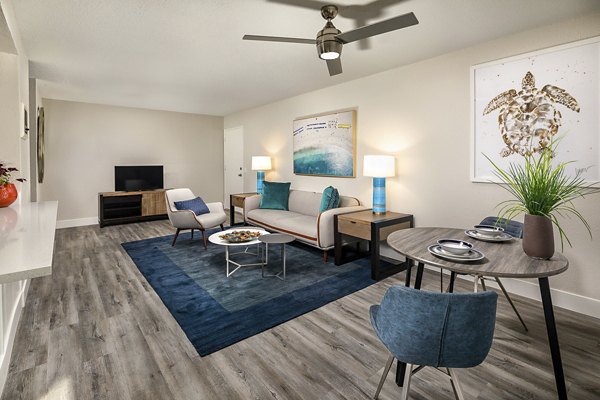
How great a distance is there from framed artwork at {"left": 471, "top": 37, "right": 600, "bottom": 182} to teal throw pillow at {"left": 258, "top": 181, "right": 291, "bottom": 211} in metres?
2.95

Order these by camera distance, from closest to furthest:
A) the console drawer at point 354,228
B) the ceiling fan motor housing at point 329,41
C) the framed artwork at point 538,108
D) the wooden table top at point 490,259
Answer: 1. the wooden table top at point 490,259
2. the ceiling fan motor housing at point 329,41
3. the framed artwork at point 538,108
4. the console drawer at point 354,228

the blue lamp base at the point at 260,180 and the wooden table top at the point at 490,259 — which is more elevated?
the blue lamp base at the point at 260,180

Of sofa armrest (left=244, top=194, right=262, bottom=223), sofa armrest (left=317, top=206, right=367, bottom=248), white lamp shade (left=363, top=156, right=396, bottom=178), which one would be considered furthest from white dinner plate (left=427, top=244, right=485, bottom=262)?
sofa armrest (left=244, top=194, right=262, bottom=223)

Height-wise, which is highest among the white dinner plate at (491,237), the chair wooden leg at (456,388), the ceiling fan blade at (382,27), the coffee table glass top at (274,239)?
the ceiling fan blade at (382,27)

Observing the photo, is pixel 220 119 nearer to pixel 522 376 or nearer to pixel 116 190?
pixel 116 190

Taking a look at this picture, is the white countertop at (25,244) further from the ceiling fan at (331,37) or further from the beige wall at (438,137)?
the beige wall at (438,137)

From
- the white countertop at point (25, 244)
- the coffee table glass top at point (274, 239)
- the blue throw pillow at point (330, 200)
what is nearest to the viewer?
the white countertop at point (25, 244)

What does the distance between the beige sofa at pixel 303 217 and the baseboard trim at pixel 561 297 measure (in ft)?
5.78

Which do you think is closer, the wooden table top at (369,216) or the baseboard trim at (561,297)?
the baseboard trim at (561,297)

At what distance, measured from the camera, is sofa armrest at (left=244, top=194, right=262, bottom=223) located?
5.43 meters

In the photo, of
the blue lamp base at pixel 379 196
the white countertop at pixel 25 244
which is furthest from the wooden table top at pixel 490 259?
the blue lamp base at pixel 379 196

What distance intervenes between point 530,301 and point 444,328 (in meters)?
2.25

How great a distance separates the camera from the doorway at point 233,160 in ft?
23.4

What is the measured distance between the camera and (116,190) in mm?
6121
